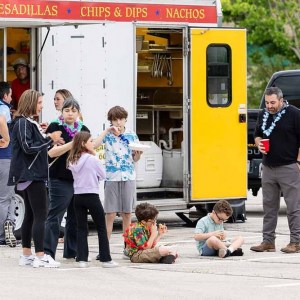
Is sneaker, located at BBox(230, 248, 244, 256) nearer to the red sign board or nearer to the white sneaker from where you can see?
the white sneaker

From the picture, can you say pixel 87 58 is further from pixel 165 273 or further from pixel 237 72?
pixel 165 273

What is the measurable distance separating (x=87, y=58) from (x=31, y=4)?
0.99 meters

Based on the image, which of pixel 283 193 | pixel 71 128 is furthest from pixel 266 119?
pixel 71 128

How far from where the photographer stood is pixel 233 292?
11117 mm

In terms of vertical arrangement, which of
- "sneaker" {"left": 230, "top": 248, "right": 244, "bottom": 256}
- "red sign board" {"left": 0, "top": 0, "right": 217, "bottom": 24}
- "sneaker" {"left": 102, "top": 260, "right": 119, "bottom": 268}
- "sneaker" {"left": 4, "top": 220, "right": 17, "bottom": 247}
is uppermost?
"red sign board" {"left": 0, "top": 0, "right": 217, "bottom": 24}

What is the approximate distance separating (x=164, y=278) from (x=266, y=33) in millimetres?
24970

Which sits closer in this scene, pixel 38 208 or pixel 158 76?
pixel 38 208

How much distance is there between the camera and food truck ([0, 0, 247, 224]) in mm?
16172

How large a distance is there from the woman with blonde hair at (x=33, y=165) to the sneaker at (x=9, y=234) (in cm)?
212

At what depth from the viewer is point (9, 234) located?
15281 millimetres

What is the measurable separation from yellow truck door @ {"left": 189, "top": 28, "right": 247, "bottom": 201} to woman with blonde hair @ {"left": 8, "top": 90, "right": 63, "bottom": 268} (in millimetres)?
4381

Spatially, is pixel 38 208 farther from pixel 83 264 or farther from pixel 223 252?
pixel 223 252

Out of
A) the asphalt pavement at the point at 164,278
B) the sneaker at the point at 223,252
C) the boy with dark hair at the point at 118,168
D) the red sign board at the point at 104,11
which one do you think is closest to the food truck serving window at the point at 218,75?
the red sign board at the point at 104,11

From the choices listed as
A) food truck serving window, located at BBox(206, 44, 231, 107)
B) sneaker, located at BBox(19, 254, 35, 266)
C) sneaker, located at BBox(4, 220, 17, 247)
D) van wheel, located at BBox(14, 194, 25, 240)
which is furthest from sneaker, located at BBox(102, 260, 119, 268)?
food truck serving window, located at BBox(206, 44, 231, 107)
